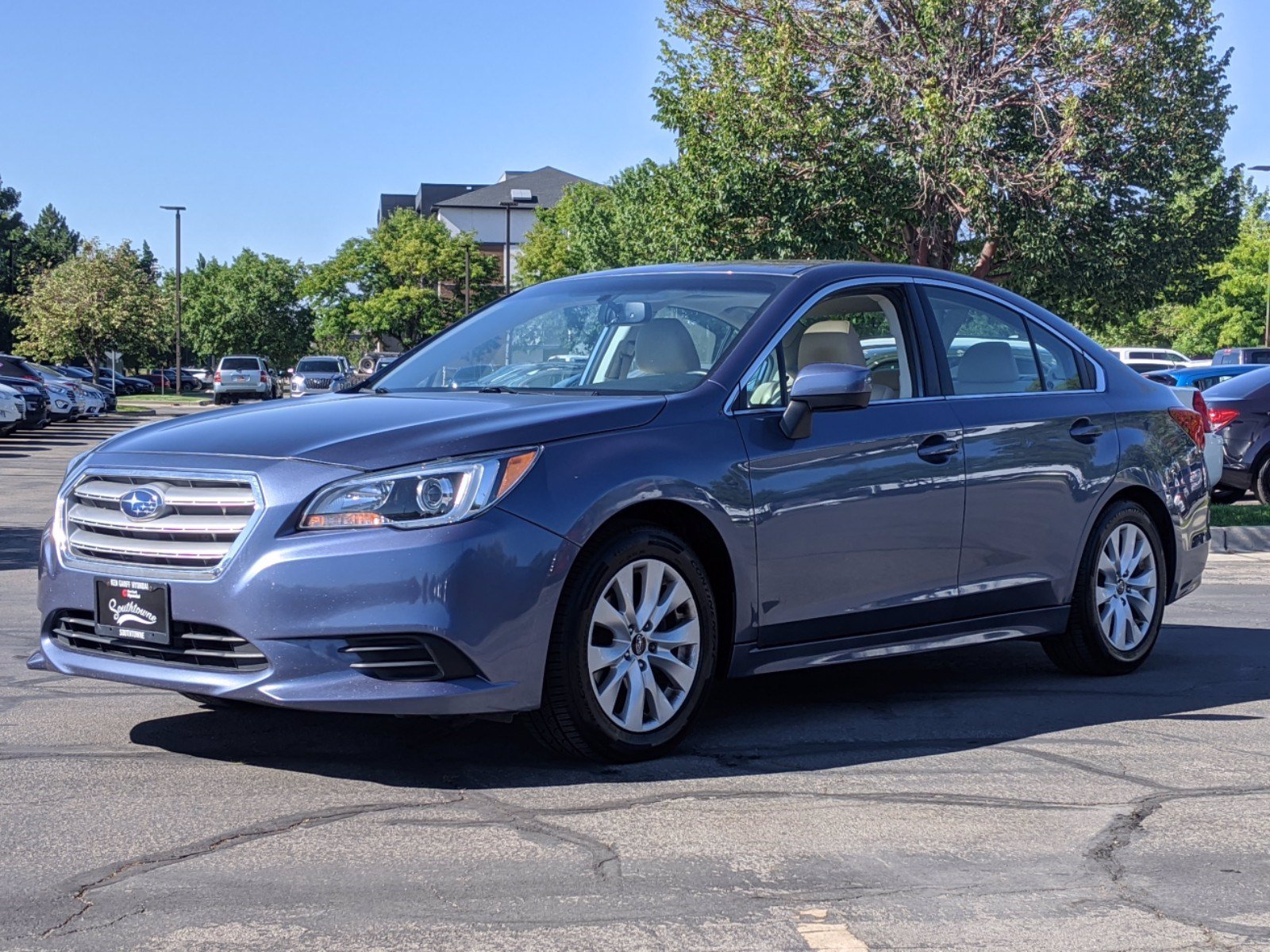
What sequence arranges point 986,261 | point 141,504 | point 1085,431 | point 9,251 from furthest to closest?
1. point 9,251
2. point 986,261
3. point 1085,431
4. point 141,504

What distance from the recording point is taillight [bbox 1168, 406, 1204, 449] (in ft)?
24.7

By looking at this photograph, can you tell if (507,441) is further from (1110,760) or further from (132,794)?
(1110,760)

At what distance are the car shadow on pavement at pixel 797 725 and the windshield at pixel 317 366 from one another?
50723mm

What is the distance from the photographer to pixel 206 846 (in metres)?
4.29

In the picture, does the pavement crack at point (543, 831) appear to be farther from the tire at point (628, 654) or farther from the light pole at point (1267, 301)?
the light pole at point (1267, 301)

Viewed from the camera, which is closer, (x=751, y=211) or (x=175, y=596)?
(x=175, y=596)

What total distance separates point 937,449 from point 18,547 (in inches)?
351

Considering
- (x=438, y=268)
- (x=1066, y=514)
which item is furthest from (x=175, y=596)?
(x=438, y=268)

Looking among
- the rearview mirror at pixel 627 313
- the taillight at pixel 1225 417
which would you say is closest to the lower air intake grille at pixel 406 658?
the rearview mirror at pixel 627 313

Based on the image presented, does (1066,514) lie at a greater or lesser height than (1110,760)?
greater

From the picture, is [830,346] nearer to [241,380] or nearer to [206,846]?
[206,846]

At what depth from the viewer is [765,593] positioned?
18.2 feet

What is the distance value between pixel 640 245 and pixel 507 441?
140ft

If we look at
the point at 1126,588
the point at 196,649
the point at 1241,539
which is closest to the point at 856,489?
the point at 1126,588
